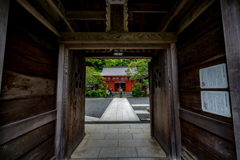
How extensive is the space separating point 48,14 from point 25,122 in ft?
5.27

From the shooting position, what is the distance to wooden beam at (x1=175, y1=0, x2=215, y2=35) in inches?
47.6

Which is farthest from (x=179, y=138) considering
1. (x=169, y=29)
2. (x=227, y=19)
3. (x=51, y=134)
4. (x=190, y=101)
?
(x=51, y=134)

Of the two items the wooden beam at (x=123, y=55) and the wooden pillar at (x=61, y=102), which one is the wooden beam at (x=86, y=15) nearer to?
the wooden pillar at (x=61, y=102)

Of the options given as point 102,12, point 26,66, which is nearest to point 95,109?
point 26,66

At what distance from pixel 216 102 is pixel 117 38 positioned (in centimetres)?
169

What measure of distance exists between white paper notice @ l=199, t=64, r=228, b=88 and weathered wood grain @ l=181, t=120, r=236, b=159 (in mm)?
581

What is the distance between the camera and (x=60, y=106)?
181 centimetres

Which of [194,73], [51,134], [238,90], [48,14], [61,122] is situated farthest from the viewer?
[61,122]

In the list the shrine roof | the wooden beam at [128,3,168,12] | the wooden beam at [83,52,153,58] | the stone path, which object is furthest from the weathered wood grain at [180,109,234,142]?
the shrine roof

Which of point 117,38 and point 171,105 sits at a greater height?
point 117,38

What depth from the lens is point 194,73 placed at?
145 centimetres

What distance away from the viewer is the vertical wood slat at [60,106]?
5.83 feet

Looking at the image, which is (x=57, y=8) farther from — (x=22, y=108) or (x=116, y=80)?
(x=116, y=80)

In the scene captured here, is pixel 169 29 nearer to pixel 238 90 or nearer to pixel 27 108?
A: pixel 238 90
